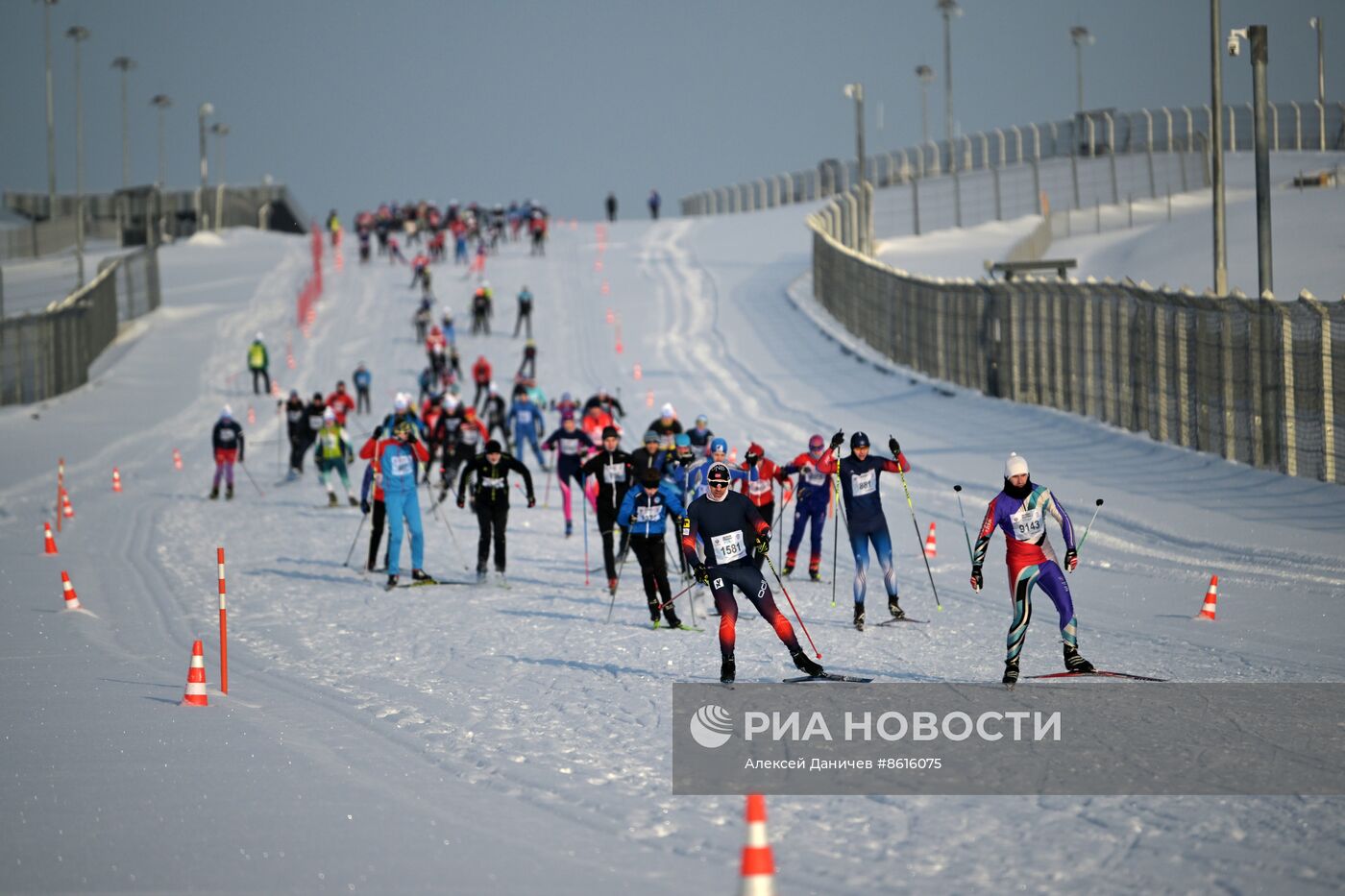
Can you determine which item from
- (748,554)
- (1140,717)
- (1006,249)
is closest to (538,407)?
(748,554)

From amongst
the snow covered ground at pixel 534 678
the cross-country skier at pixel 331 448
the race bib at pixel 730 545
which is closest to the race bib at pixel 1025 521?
the snow covered ground at pixel 534 678

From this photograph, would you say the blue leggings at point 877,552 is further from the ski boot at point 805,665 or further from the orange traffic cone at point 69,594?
the orange traffic cone at point 69,594

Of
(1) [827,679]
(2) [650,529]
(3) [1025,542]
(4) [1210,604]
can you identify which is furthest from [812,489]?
(3) [1025,542]

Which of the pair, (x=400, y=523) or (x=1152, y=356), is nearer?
(x=400, y=523)

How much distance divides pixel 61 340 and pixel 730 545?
3294 centimetres

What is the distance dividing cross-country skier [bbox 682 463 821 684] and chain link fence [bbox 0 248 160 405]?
30091 mm

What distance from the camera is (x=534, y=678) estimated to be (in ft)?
44.9

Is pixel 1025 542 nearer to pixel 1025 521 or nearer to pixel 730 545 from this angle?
pixel 1025 521

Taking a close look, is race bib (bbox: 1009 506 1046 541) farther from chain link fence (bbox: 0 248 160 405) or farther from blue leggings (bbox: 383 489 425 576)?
chain link fence (bbox: 0 248 160 405)

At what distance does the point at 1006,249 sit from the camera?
5841 cm

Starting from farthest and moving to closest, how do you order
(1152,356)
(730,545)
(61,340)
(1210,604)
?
1. (61,340)
2. (1152,356)
3. (1210,604)
4. (730,545)

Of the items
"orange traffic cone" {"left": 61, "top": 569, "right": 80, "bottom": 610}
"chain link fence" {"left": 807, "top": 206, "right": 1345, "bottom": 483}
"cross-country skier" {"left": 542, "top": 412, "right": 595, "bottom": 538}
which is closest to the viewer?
"orange traffic cone" {"left": 61, "top": 569, "right": 80, "bottom": 610}

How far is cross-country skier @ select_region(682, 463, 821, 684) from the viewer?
12680 millimetres

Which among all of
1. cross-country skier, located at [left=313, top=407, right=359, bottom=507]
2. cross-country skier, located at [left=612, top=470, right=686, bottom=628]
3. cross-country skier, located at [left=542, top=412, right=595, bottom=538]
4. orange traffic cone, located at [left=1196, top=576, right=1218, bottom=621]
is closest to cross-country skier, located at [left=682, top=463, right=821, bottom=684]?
cross-country skier, located at [left=612, top=470, right=686, bottom=628]
